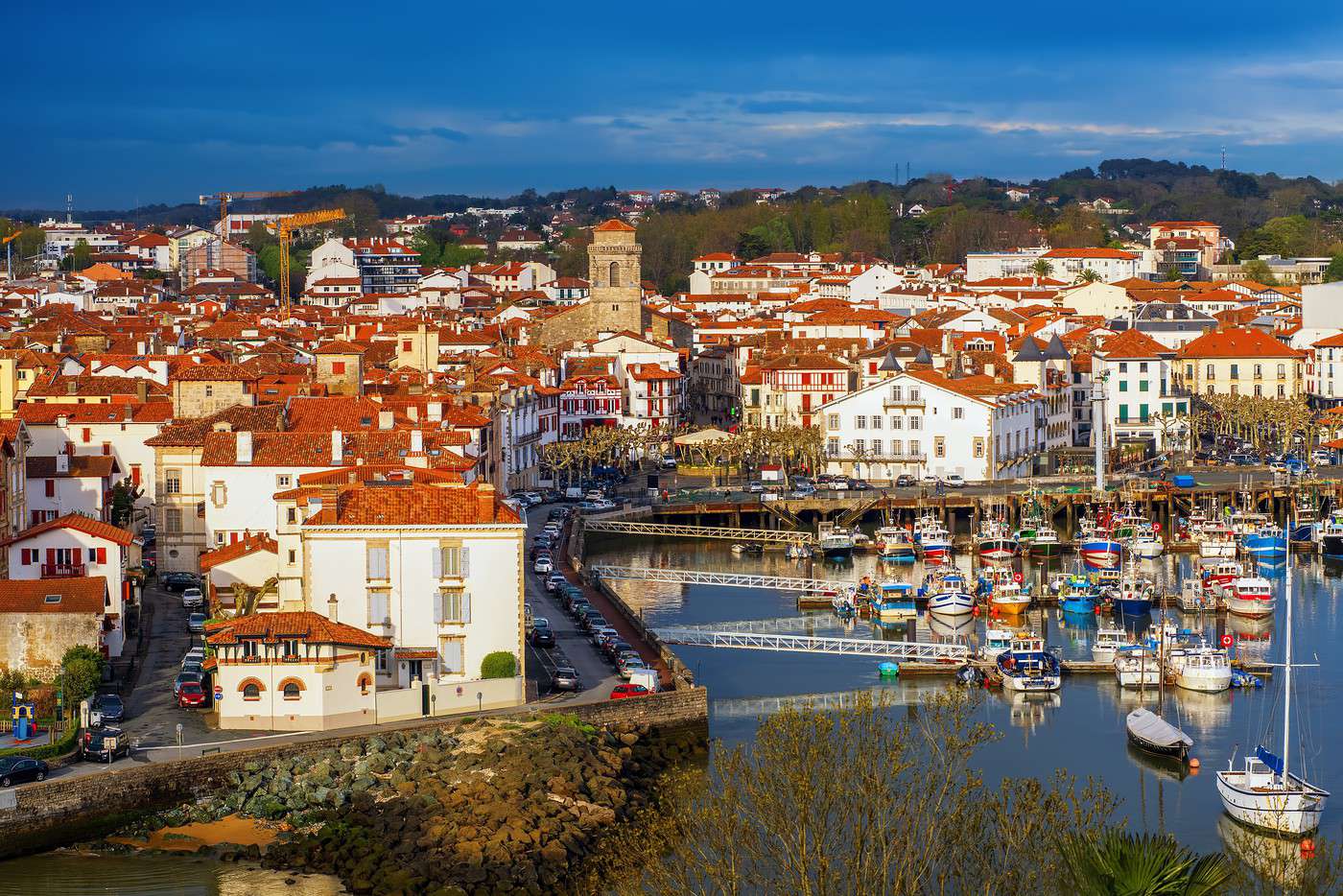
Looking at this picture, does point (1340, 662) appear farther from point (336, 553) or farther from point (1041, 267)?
point (1041, 267)

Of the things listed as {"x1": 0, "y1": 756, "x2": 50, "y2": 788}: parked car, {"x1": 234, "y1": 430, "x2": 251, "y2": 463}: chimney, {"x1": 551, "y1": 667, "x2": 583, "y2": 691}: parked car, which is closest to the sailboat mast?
{"x1": 551, "y1": 667, "x2": 583, "y2": 691}: parked car

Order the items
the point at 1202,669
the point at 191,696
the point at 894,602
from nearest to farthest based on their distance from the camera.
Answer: the point at 191,696, the point at 1202,669, the point at 894,602

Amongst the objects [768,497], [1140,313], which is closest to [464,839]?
[768,497]

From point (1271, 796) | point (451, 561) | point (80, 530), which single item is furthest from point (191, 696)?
point (1271, 796)

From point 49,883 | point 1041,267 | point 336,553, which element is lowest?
point 49,883

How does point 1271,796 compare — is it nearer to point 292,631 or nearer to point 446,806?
point 446,806

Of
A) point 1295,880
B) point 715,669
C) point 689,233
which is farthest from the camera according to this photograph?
point 689,233

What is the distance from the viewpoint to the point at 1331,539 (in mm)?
47469

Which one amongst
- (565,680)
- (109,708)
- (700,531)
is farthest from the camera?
(700,531)

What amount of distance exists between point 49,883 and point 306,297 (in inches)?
3362

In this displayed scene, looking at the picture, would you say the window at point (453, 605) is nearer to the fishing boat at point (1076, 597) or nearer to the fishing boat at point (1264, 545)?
the fishing boat at point (1076, 597)

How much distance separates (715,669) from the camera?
3397 centimetres

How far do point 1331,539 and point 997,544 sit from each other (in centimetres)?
740

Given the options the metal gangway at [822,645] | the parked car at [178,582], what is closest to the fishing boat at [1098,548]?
the metal gangway at [822,645]
